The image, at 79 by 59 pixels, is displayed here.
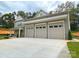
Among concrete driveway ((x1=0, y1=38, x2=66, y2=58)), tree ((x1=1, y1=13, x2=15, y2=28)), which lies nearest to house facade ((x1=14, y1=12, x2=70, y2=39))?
concrete driveway ((x1=0, y1=38, x2=66, y2=58))

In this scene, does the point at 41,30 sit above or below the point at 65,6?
below

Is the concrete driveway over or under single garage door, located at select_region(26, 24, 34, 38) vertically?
under

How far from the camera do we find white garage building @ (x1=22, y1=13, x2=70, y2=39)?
1779 centimetres

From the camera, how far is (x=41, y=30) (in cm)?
2119

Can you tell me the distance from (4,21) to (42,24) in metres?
28.5

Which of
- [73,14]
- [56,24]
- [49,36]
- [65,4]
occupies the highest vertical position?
[65,4]

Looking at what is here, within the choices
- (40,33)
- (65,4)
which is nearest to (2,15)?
(65,4)

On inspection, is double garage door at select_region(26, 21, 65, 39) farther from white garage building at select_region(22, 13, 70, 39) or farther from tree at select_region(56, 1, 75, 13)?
tree at select_region(56, 1, 75, 13)

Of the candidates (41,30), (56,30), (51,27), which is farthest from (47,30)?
(56,30)

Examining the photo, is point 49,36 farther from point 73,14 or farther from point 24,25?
point 73,14

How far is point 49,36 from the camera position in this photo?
19.8 metres

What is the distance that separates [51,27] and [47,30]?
99 centimetres

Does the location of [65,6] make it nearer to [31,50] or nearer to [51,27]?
[51,27]

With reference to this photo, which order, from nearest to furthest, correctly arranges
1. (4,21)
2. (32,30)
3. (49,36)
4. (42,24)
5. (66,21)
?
(66,21) → (49,36) → (42,24) → (32,30) → (4,21)
